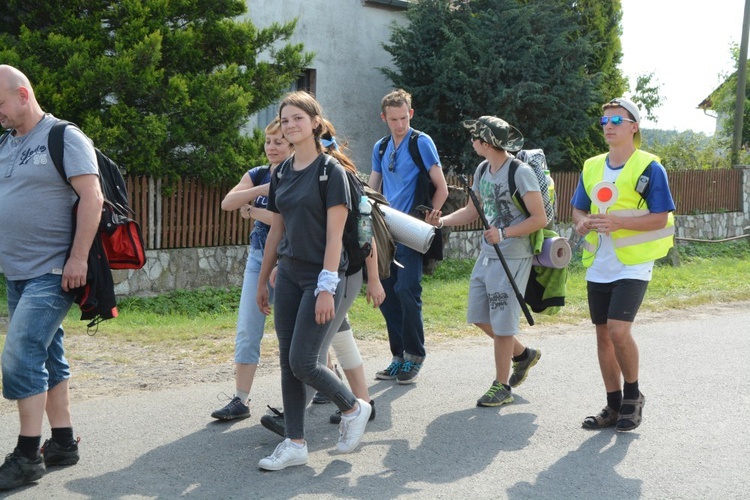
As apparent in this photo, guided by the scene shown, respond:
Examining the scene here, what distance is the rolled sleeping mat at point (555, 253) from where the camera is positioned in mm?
6121

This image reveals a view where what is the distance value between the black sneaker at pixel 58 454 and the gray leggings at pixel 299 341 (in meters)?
1.13

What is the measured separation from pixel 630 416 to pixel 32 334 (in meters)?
3.48

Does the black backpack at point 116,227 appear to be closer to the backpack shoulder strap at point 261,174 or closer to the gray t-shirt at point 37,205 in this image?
the gray t-shirt at point 37,205

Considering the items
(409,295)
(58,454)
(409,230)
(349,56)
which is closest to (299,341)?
(409,230)

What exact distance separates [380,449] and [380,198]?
145cm

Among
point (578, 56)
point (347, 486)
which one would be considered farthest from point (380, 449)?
point (578, 56)

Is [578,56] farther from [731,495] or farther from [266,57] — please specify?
[731,495]

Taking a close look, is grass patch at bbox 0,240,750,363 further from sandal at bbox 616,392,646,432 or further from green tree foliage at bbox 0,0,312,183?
sandal at bbox 616,392,646,432

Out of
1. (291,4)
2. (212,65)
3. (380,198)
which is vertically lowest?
(380,198)

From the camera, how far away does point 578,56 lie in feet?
59.8

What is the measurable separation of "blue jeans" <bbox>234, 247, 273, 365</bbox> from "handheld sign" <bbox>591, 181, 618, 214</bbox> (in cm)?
210

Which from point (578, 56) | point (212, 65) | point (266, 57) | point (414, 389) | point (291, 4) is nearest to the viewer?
point (414, 389)

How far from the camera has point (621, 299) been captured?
5465 mm

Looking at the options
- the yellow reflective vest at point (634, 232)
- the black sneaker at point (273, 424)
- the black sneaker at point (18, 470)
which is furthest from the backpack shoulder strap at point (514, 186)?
the black sneaker at point (18, 470)
